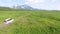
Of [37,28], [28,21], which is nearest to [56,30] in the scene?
[37,28]

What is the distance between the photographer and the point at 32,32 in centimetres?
2028

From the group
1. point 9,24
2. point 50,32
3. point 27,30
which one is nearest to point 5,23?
point 9,24

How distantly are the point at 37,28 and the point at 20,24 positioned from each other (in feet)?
9.07

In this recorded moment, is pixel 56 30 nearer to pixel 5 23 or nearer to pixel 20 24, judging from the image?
pixel 20 24

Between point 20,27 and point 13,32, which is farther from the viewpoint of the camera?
point 20,27

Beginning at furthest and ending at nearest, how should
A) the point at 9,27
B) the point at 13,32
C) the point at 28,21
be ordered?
1. the point at 28,21
2. the point at 9,27
3. the point at 13,32

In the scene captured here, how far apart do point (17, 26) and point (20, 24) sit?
1127 millimetres

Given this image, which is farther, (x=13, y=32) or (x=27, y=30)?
(x=27, y=30)

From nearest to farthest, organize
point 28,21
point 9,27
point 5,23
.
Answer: point 9,27 → point 5,23 → point 28,21

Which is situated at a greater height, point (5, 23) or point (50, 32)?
point (5, 23)

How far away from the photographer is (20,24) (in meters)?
22.0

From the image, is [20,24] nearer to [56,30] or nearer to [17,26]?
[17,26]

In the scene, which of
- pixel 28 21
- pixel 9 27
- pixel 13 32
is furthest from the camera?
pixel 28 21

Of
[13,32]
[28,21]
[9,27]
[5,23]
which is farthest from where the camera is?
[28,21]
